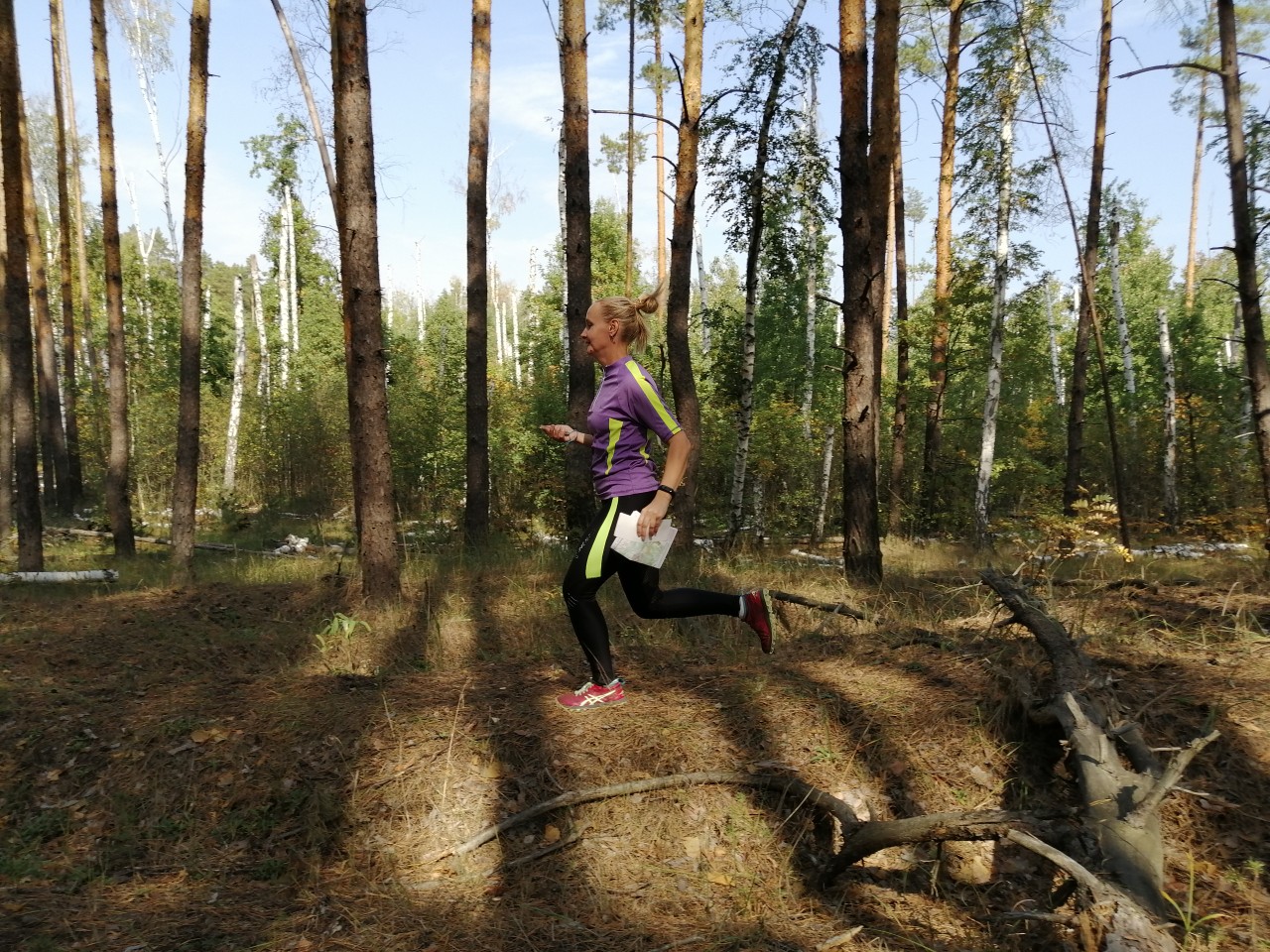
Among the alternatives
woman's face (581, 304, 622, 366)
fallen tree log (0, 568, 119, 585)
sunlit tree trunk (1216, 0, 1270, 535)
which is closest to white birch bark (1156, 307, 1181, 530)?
sunlit tree trunk (1216, 0, 1270, 535)

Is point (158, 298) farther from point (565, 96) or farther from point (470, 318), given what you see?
point (565, 96)

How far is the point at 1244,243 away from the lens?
746 centimetres

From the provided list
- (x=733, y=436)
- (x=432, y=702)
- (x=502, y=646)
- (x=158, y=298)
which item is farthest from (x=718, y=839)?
(x=158, y=298)

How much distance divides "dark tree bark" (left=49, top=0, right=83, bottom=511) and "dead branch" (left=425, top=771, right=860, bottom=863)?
19.1 metres

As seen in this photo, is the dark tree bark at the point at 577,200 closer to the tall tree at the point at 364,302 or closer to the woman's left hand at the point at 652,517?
the tall tree at the point at 364,302

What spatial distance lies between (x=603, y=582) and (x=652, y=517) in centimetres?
49

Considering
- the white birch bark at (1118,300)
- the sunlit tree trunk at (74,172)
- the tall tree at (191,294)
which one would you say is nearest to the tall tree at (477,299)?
the tall tree at (191,294)

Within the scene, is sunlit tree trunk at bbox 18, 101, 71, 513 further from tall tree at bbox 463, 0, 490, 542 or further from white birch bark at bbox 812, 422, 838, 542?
white birch bark at bbox 812, 422, 838, 542

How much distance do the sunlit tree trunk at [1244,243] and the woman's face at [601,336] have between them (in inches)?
267

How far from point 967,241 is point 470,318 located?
11.6 meters

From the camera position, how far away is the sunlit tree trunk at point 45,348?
50.3 ft

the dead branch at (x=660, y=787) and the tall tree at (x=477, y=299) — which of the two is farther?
the tall tree at (x=477, y=299)

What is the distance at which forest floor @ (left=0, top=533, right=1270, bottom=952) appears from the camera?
104 inches

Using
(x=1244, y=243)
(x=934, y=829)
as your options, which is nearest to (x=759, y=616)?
(x=934, y=829)
